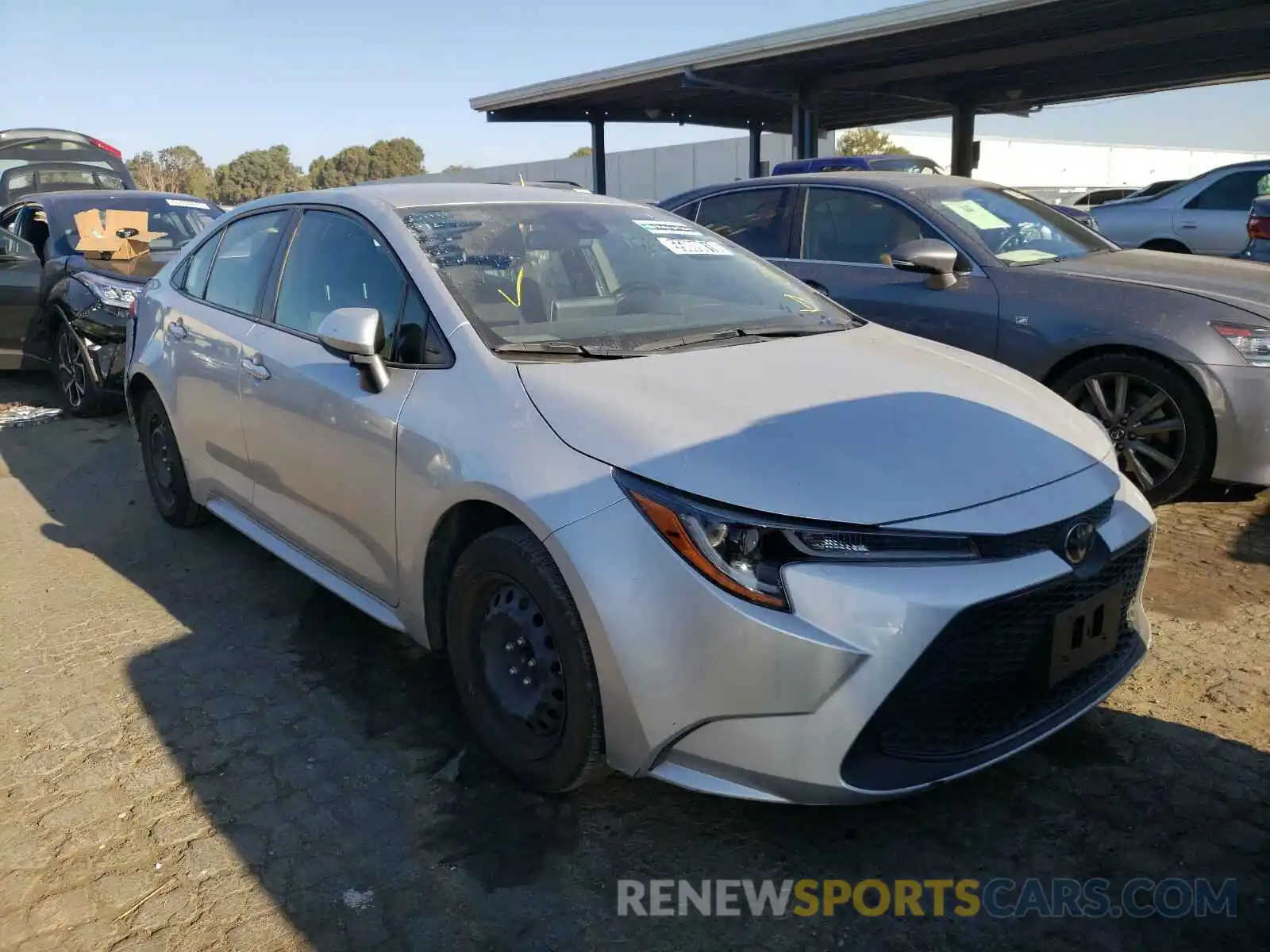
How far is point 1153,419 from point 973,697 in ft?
9.50

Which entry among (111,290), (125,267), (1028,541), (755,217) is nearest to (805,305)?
(1028,541)

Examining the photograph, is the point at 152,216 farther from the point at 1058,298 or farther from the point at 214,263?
the point at 1058,298

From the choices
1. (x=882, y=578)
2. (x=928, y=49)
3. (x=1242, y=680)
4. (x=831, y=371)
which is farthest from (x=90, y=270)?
(x=928, y=49)

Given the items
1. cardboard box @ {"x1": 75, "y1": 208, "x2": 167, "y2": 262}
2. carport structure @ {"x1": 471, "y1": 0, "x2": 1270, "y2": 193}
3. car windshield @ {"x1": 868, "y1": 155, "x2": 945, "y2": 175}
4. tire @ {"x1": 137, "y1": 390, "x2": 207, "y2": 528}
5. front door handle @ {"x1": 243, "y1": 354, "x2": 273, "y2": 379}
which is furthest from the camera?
carport structure @ {"x1": 471, "y1": 0, "x2": 1270, "y2": 193}

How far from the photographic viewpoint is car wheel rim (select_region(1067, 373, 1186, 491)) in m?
4.43

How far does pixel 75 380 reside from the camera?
725cm

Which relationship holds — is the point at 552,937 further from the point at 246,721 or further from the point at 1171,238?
the point at 1171,238

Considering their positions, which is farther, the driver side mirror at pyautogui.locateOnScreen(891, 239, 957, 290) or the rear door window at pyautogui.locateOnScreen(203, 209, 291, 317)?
the driver side mirror at pyautogui.locateOnScreen(891, 239, 957, 290)

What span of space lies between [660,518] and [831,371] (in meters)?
0.90

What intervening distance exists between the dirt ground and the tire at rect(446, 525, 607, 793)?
16 cm

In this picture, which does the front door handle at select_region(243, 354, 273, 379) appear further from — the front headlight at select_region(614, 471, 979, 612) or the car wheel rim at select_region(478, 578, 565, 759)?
the front headlight at select_region(614, 471, 979, 612)

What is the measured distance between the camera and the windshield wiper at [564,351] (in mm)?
2795

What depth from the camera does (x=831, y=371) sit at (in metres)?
2.82

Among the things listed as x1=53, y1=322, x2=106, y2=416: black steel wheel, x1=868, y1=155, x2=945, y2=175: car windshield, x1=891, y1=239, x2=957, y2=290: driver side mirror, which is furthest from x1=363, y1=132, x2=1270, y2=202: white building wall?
x1=891, y1=239, x2=957, y2=290: driver side mirror
